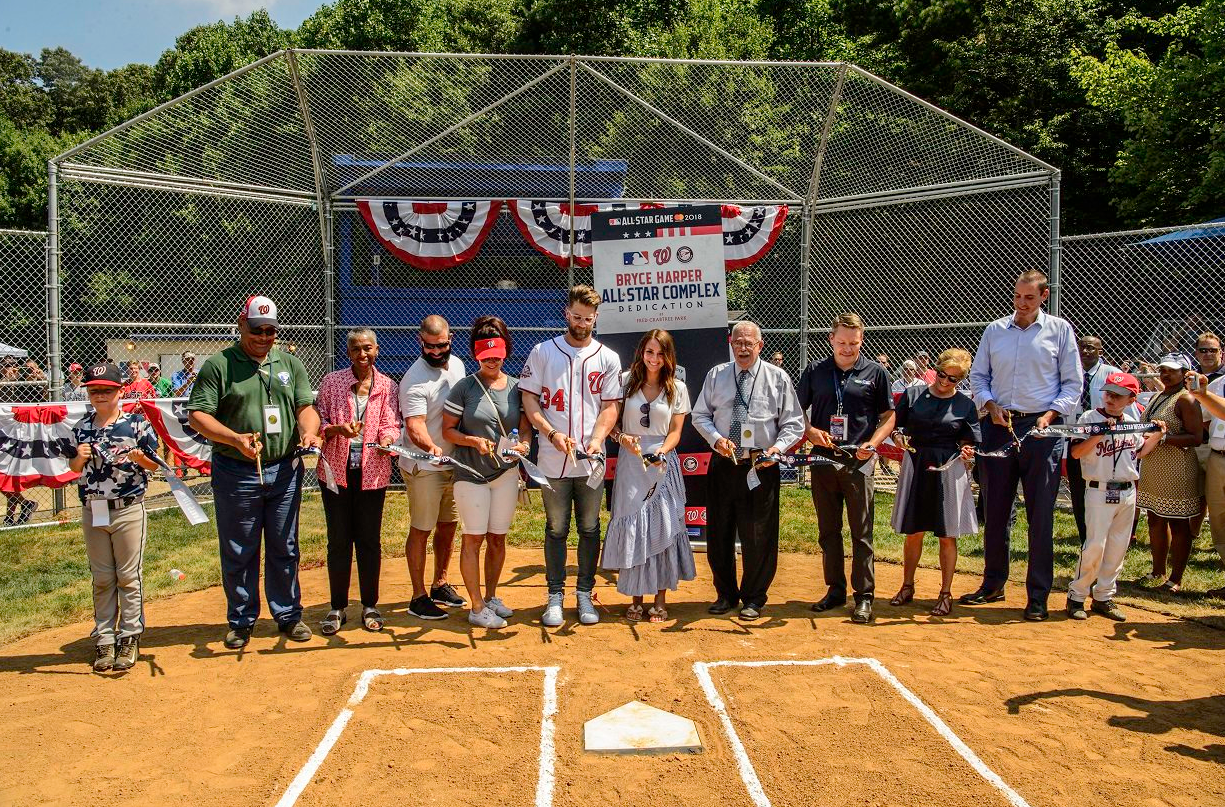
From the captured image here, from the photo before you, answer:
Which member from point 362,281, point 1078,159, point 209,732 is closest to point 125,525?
Answer: point 209,732

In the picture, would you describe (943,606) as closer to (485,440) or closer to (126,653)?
(485,440)

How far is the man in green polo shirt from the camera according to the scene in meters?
5.75

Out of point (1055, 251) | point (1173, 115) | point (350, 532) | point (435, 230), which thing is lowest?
point (350, 532)

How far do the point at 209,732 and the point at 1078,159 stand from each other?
75.3 ft

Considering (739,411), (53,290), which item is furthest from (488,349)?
(53,290)

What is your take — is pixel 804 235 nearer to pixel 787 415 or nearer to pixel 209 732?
pixel 787 415

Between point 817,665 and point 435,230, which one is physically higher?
point 435,230

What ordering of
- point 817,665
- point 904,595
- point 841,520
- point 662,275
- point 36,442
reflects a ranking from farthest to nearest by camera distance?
point 36,442
point 662,275
point 904,595
point 841,520
point 817,665

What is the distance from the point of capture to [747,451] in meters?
6.46

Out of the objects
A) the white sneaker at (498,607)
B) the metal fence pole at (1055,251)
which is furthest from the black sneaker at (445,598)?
the metal fence pole at (1055,251)

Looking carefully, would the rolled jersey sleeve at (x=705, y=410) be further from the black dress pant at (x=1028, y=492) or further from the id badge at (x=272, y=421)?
the id badge at (x=272, y=421)

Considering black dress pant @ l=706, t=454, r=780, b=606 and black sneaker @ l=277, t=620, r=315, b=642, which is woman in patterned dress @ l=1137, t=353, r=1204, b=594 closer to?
black dress pant @ l=706, t=454, r=780, b=606

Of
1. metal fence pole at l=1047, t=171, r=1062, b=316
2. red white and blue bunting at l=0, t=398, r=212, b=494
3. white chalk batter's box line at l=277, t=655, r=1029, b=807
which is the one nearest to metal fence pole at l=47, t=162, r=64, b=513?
red white and blue bunting at l=0, t=398, r=212, b=494

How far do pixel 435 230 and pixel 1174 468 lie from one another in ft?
27.4
